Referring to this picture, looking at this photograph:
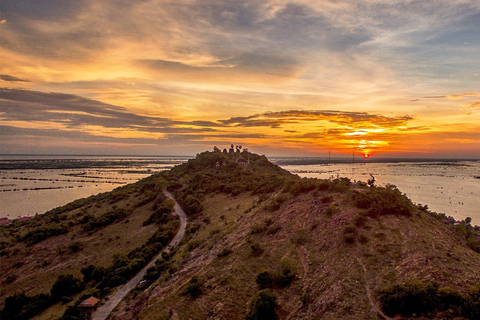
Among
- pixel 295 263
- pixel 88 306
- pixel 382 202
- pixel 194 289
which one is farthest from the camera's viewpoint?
pixel 382 202

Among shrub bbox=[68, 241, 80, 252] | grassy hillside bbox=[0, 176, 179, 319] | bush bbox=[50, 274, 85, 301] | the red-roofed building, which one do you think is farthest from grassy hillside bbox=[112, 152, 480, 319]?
shrub bbox=[68, 241, 80, 252]

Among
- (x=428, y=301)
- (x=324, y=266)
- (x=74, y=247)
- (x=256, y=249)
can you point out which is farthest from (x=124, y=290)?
(x=428, y=301)

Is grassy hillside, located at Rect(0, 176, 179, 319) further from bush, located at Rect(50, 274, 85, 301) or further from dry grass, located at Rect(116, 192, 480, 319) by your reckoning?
dry grass, located at Rect(116, 192, 480, 319)

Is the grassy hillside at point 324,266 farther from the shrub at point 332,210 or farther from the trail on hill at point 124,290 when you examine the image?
the trail on hill at point 124,290

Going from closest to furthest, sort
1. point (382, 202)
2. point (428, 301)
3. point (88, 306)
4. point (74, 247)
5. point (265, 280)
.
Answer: point (428, 301) → point (265, 280) → point (88, 306) → point (382, 202) → point (74, 247)

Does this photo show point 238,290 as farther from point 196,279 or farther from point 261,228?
point 261,228

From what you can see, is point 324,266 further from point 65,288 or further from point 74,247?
point 74,247

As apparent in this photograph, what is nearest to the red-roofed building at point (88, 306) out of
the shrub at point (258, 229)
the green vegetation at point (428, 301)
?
the shrub at point (258, 229)
